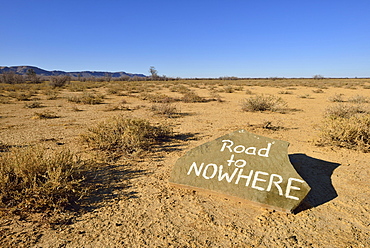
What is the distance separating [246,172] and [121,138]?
3120mm

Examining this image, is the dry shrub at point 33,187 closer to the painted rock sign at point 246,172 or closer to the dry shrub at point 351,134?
the painted rock sign at point 246,172

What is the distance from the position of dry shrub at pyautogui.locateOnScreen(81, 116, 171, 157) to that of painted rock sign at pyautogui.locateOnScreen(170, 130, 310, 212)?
1.70 meters

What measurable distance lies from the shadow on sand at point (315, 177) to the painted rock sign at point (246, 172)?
304 millimetres

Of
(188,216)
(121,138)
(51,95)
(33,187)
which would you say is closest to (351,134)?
(188,216)

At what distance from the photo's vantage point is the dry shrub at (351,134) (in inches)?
189

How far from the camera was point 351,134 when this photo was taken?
488cm

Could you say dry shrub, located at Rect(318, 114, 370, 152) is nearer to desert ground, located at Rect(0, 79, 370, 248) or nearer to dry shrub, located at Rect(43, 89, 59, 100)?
desert ground, located at Rect(0, 79, 370, 248)

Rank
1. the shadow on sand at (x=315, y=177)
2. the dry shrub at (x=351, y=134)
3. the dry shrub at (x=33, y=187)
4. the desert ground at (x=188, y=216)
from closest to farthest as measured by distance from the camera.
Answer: the desert ground at (x=188, y=216) < the dry shrub at (x=33, y=187) < the shadow on sand at (x=315, y=177) < the dry shrub at (x=351, y=134)

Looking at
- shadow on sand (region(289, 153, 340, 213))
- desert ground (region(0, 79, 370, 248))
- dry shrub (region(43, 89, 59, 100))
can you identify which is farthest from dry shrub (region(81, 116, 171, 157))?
dry shrub (region(43, 89, 59, 100))

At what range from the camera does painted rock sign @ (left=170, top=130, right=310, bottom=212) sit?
9.01ft

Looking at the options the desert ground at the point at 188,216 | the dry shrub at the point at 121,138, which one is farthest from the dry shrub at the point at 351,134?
the dry shrub at the point at 121,138

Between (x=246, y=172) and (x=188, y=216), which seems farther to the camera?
(x=246, y=172)

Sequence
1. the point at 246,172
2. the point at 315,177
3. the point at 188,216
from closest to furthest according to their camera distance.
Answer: the point at 188,216 < the point at 246,172 < the point at 315,177

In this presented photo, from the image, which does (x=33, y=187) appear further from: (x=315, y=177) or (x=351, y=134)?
(x=351, y=134)
